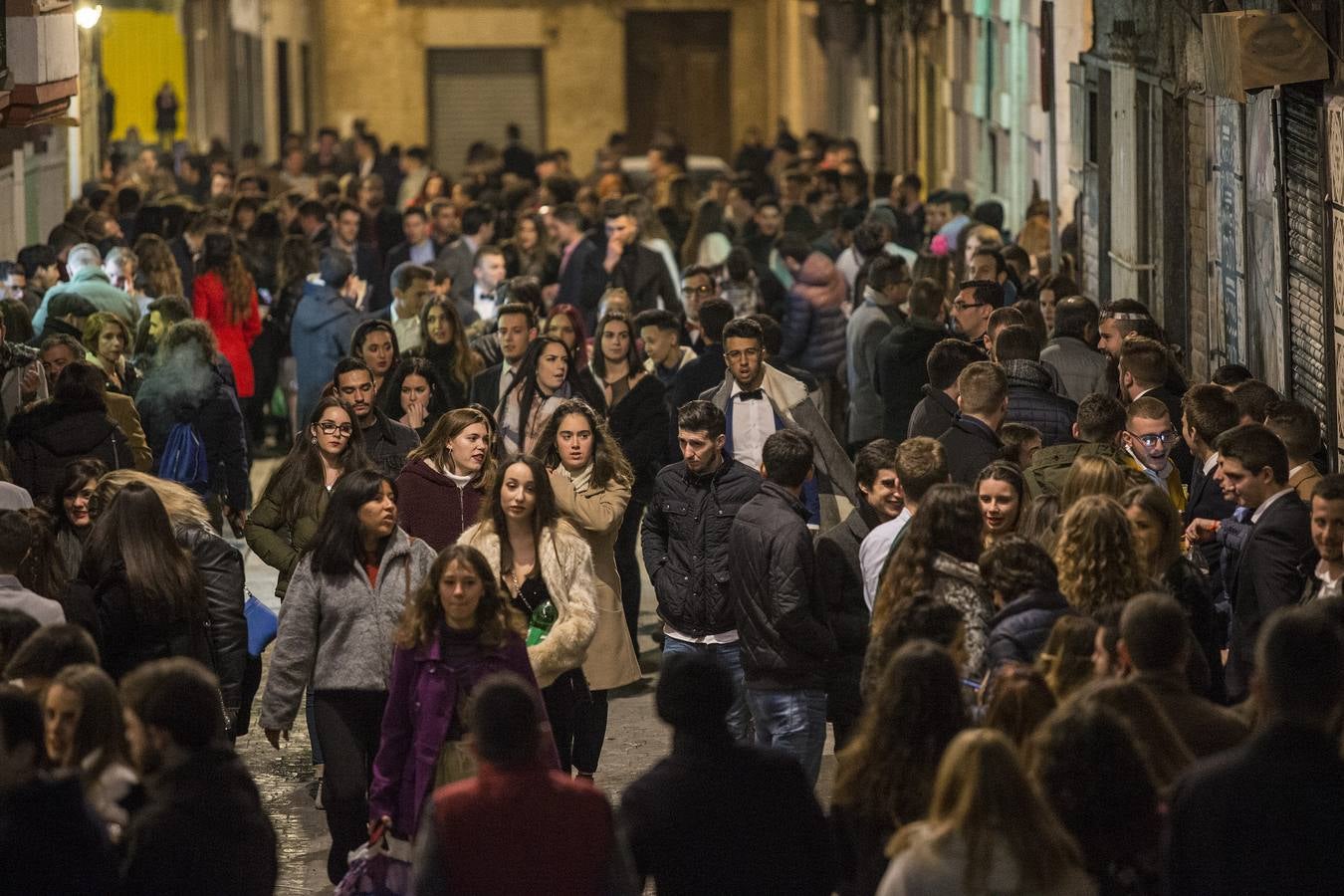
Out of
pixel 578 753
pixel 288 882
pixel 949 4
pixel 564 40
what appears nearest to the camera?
pixel 288 882

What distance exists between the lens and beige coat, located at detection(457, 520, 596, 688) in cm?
830

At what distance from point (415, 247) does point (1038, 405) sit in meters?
9.15

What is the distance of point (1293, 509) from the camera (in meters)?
8.17

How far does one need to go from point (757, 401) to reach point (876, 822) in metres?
5.50

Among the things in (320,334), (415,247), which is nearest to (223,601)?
(320,334)

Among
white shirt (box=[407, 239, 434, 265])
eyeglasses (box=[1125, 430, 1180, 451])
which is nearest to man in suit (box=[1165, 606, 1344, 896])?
eyeglasses (box=[1125, 430, 1180, 451])

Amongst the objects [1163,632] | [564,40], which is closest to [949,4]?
[564,40]

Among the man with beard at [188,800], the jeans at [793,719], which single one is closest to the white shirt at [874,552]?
the jeans at [793,719]

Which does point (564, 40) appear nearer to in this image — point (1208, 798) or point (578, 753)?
point (578, 753)

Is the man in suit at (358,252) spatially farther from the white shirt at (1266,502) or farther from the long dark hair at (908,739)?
the long dark hair at (908,739)

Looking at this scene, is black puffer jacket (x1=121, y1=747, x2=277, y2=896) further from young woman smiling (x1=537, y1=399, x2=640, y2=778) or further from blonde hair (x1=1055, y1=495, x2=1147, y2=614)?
young woman smiling (x1=537, y1=399, x2=640, y2=778)

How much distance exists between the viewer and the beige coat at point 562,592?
830 cm

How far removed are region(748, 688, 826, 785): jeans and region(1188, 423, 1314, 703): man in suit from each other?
54.1 inches

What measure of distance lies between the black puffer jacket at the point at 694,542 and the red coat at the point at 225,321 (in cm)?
713
